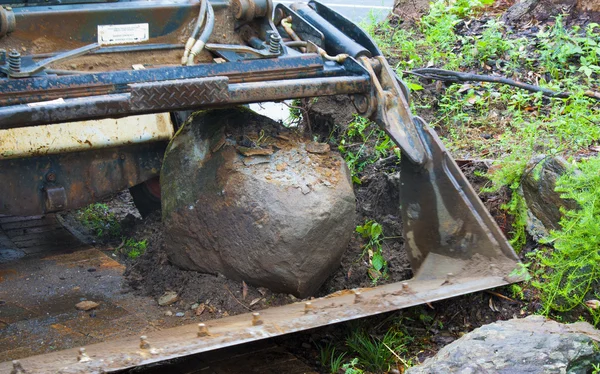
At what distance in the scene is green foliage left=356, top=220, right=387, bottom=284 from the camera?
407 centimetres

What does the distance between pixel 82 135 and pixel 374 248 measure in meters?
1.77

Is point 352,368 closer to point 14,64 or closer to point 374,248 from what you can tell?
point 374,248

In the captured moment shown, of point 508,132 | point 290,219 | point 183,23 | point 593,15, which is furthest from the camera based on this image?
point 593,15

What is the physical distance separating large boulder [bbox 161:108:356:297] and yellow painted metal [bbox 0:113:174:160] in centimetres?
49

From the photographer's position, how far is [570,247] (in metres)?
3.43

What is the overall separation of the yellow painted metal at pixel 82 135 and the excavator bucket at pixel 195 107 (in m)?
0.01

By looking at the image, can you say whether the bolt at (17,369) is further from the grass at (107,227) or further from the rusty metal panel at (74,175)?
the grass at (107,227)

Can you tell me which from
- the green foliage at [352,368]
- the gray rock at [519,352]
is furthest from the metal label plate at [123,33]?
the gray rock at [519,352]

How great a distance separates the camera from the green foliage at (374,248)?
160 inches

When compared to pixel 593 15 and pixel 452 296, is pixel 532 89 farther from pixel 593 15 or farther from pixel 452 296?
pixel 452 296

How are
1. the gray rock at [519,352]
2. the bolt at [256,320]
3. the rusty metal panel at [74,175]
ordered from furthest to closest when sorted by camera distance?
the rusty metal panel at [74,175], the bolt at [256,320], the gray rock at [519,352]

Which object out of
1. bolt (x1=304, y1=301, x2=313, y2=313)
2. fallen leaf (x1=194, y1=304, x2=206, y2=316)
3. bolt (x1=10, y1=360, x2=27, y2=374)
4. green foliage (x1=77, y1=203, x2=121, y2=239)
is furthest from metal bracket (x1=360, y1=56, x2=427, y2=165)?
green foliage (x1=77, y1=203, x2=121, y2=239)

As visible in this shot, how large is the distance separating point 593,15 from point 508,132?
1698 mm

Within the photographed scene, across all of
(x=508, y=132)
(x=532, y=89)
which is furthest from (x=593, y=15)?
(x=508, y=132)
